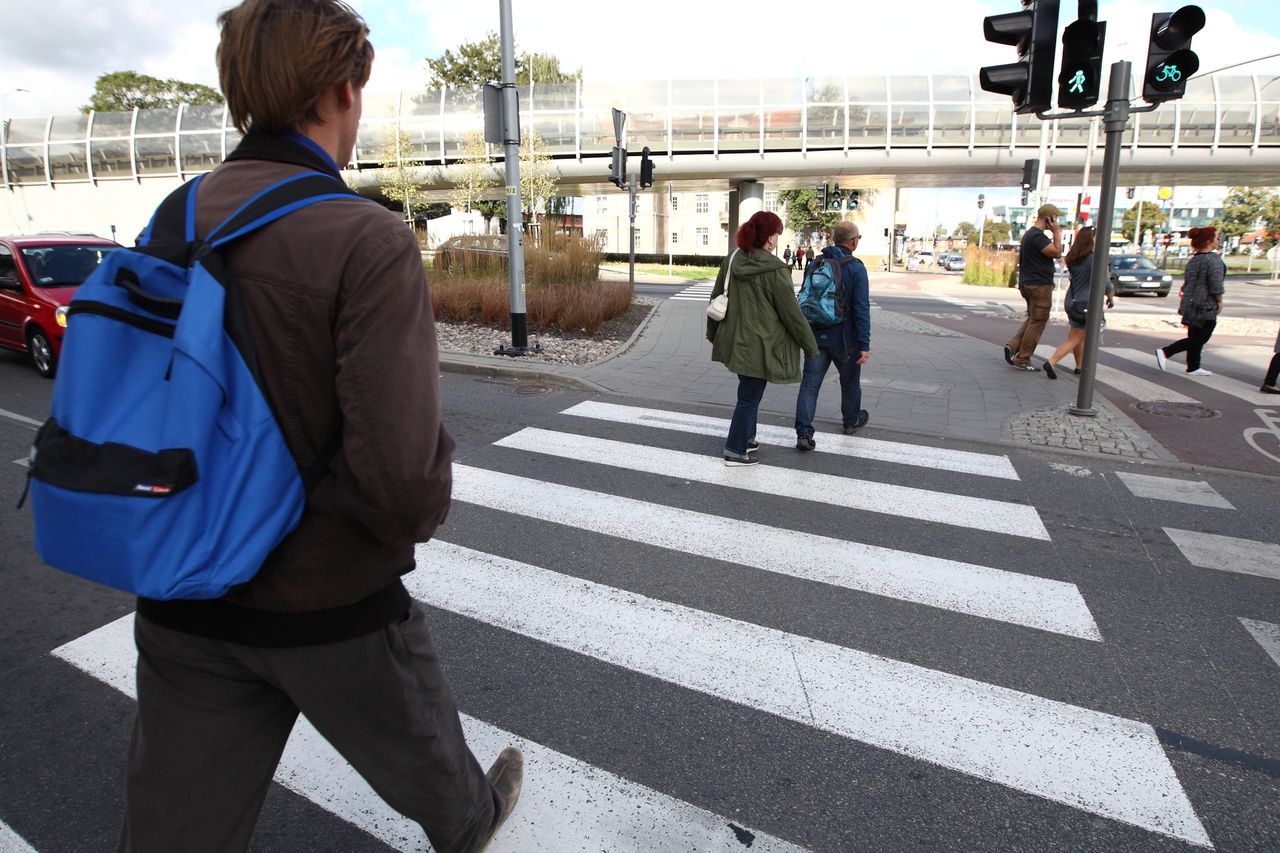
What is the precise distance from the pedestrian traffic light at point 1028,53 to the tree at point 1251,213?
4224cm

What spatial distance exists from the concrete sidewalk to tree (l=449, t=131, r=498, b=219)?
25.0 meters

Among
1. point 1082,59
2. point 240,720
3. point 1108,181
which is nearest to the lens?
point 240,720

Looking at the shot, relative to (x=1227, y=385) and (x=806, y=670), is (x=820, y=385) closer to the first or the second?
(x=806, y=670)

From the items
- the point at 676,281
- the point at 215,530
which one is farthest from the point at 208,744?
the point at 676,281

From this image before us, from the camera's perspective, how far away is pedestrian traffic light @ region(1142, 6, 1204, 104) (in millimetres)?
6336

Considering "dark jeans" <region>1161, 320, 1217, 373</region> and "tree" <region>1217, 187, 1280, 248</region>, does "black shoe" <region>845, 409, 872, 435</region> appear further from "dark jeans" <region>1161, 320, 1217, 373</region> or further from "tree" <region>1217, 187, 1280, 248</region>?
"tree" <region>1217, 187, 1280, 248</region>

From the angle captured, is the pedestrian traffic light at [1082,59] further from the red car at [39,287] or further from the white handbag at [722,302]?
the red car at [39,287]

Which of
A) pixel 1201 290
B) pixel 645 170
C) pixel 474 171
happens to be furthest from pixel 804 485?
pixel 474 171

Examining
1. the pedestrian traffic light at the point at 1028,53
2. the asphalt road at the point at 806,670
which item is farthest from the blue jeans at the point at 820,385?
the pedestrian traffic light at the point at 1028,53

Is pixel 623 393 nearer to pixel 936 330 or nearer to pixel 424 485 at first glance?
pixel 424 485

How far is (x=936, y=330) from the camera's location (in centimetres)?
1480

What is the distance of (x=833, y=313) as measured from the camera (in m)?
6.34

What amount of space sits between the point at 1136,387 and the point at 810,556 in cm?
709

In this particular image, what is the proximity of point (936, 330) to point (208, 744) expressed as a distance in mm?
15113
